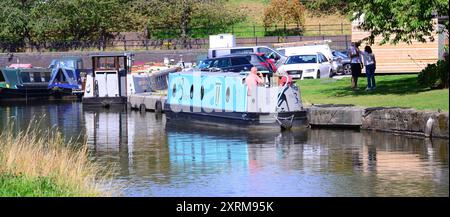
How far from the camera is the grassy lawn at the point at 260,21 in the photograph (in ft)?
258

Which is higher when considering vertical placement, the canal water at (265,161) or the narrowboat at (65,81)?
the narrowboat at (65,81)

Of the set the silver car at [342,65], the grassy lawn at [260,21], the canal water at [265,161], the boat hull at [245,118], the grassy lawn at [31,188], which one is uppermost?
the grassy lawn at [260,21]

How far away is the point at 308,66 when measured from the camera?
5188 cm

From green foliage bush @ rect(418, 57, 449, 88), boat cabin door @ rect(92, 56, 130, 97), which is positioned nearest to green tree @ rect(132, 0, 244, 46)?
boat cabin door @ rect(92, 56, 130, 97)

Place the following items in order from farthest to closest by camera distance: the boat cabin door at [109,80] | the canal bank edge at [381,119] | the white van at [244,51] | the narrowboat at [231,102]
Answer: the white van at [244,51]
the boat cabin door at [109,80]
the narrowboat at [231,102]
the canal bank edge at [381,119]

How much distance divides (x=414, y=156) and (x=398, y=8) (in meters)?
9.38

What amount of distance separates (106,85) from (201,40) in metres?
27.9

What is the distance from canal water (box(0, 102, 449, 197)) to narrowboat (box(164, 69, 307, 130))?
0.62 meters

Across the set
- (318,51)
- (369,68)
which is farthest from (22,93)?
(369,68)

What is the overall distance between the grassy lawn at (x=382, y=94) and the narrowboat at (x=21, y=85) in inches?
755

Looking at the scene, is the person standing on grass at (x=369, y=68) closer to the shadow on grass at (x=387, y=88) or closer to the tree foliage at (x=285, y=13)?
the shadow on grass at (x=387, y=88)

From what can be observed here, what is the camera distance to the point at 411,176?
817 inches

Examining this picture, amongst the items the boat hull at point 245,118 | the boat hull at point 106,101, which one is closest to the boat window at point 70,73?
the boat hull at point 106,101
